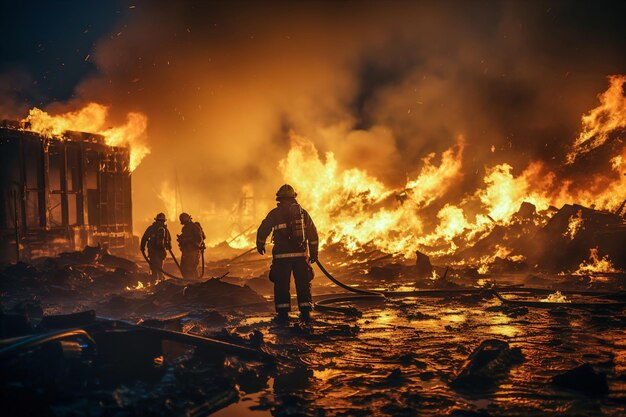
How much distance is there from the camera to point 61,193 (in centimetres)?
1884

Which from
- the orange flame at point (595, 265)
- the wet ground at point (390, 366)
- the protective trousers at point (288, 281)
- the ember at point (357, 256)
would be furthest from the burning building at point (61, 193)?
the orange flame at point (595, 265)

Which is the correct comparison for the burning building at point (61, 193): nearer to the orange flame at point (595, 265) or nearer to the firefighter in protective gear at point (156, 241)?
the firefighter in protective gear at point (156, 241)

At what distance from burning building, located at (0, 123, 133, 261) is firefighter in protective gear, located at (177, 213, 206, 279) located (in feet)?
19.6

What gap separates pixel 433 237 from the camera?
2255 centimetres

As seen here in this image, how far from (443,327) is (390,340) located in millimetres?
1299

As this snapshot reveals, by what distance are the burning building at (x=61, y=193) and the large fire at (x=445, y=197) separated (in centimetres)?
978

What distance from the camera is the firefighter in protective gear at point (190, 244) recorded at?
44.7 feet

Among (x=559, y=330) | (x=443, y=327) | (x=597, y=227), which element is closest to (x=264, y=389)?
(x=443, y=327)

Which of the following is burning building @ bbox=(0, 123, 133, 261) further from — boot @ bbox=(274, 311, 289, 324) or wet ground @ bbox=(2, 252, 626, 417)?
boot @ bbox=(274, 311, 289, 324)

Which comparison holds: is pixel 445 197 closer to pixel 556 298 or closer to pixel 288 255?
pixel 556 298

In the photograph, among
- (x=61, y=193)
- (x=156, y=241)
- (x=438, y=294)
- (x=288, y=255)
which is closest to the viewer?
(x=288, y=255)

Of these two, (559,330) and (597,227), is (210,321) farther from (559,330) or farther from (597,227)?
(597,227)

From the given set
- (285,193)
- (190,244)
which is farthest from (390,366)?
(190,244)

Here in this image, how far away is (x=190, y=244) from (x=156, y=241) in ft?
3.09
